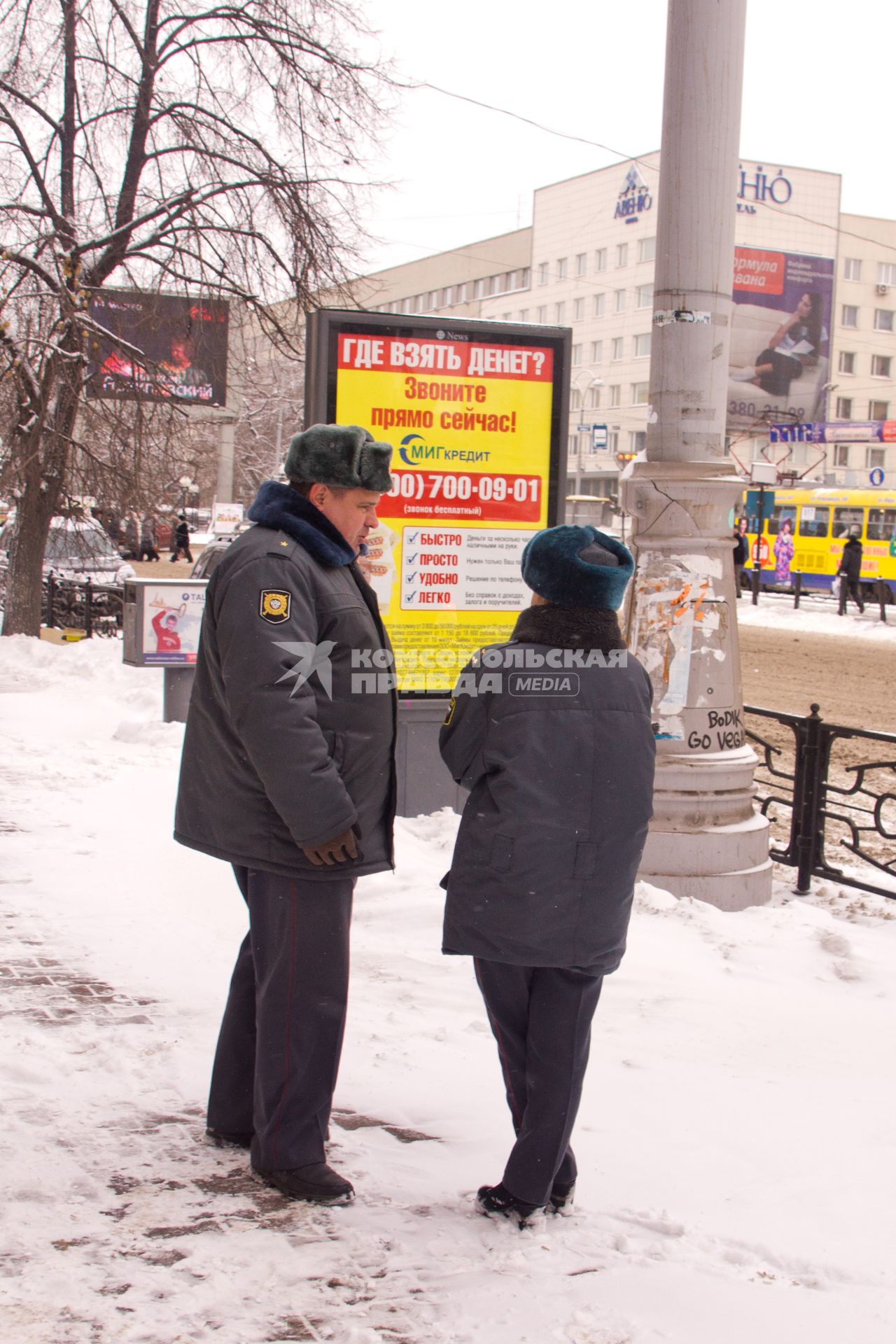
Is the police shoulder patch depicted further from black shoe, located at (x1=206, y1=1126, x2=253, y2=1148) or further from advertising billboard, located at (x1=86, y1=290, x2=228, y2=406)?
advertising billboard, located at (x1=86, y1=290, x2=228, y2=406)

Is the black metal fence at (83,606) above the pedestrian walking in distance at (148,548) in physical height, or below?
below

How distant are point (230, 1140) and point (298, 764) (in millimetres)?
1144

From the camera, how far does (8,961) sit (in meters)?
4.74

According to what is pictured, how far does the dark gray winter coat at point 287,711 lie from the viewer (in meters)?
2.86

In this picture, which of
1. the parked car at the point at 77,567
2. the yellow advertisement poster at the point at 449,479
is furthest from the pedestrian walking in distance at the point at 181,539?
the yellow advertisement poster at the point at 449,479

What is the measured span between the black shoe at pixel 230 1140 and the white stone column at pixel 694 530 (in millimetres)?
3125

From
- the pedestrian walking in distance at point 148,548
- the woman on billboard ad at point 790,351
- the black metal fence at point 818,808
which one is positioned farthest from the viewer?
the woman on billboard ad at point 790,351

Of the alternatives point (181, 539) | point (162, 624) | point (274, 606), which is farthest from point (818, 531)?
point (274, 606)

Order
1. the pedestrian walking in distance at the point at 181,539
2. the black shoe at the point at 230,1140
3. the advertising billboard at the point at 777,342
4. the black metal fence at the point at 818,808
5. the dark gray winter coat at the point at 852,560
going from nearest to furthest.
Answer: the black shoe at the point at 230,1140, the black metal fence at the point at 818,808, the dark gray winter coat at the point at 852,560, the pedestrian walking in distance at the point at 181,539, the advertising billboard at the point at 777,342

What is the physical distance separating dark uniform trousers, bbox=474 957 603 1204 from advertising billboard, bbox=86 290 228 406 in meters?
13.6

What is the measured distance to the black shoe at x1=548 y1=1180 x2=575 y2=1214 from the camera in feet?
10.1

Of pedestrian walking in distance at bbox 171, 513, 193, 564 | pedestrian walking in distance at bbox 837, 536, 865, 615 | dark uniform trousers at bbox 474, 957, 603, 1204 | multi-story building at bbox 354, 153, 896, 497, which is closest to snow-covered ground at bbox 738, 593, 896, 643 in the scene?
pedestrian walking in distance at bbox 837, 536, 865, 615

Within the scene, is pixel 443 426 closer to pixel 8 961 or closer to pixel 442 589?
pixel 442 589
